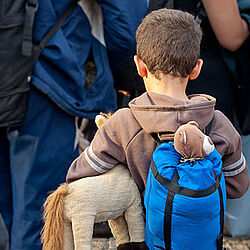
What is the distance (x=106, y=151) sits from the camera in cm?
147

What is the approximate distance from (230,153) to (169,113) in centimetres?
27

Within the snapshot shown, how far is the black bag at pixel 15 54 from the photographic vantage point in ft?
7.82

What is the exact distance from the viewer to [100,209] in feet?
4.73

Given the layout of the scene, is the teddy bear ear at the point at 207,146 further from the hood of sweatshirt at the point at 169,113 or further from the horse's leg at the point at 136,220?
the horse's leg at the point at 136,220

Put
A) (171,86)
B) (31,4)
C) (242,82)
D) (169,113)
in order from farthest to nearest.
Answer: (242,82)
(31,4)
(171,86)
(169,113)

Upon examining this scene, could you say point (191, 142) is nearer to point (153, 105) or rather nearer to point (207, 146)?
point (207, 146)

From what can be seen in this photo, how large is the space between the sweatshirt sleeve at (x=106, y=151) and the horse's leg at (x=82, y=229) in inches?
5.6

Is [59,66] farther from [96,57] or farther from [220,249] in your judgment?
[220,249]

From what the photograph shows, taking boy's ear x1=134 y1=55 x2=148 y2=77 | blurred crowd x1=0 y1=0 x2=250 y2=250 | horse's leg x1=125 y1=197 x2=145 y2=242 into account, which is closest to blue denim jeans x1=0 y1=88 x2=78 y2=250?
blurred crowd x1=0 y1=0 x2=250 y2=250

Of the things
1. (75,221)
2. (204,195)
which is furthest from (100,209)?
(204,195)

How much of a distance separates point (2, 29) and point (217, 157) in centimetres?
148

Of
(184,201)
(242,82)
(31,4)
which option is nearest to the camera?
(184,201)

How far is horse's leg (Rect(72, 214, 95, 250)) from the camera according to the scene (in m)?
1.42

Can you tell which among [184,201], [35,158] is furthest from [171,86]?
[35,158]
